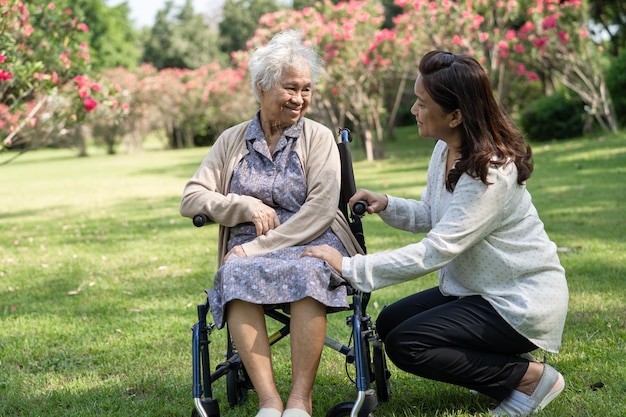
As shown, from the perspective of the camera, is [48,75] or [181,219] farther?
[181,219]

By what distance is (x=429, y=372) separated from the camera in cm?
278

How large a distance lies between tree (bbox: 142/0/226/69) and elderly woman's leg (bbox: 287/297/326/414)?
135 feet

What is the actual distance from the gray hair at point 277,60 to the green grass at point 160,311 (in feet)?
4.40

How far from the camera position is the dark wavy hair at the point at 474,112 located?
2.64 meters

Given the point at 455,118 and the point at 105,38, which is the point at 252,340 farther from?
the point at 105,38

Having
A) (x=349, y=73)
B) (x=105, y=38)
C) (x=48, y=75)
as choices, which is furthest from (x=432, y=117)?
(x=105, y=38)

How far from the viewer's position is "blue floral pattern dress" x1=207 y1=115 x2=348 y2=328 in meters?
2.69

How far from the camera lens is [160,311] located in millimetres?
4859

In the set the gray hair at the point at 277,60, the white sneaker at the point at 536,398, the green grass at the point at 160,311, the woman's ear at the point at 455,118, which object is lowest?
the green grass at the point at 160,311

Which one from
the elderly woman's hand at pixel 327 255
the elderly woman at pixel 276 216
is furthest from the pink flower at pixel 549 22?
the elderly woman's hand at pixel 327 255

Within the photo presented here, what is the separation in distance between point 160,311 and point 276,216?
1.99 meters

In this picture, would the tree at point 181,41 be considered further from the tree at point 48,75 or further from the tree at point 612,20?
the tree at point 48,75

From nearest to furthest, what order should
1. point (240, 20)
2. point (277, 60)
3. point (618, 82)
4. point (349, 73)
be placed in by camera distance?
point (277, 60), point (618, 82), point (349, 73), point (240, 20)

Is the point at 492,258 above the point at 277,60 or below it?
below
